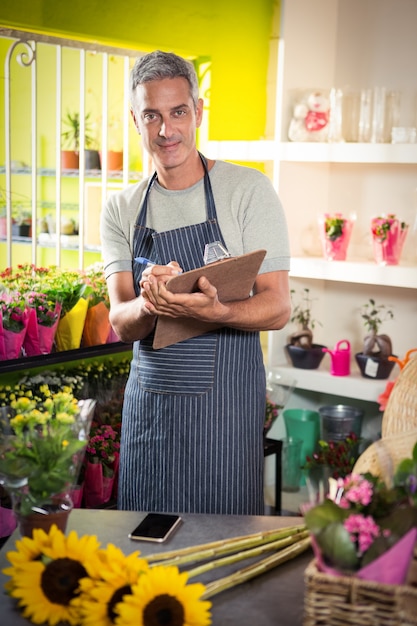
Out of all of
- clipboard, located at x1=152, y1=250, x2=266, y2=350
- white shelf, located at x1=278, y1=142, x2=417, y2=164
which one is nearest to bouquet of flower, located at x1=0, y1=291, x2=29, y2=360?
clipboard, located at x1=152, y1=250, x2=266, y2=350

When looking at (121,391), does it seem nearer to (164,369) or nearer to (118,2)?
(164,369)

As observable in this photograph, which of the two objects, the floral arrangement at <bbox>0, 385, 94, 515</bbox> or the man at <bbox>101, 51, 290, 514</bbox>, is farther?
the man at <bbox>101, 51, 290, 514</bbox>

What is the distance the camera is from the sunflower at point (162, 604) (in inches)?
51.4

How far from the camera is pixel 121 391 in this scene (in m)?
3.67

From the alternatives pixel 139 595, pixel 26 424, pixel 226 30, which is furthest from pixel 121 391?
pixel 139 595

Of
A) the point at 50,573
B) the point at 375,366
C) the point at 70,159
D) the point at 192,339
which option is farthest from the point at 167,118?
the point at 70,159

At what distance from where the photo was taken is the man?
2.37m

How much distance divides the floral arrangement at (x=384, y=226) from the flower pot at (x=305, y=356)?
2.14ft

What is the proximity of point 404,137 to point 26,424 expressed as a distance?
292cm

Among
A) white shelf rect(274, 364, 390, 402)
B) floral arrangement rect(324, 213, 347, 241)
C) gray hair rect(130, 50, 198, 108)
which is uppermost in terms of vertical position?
gray hair rect(130, 50, 198, 108)

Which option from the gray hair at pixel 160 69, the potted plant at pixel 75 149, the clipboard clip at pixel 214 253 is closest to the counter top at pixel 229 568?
the clipboard clip at pixel 214 253

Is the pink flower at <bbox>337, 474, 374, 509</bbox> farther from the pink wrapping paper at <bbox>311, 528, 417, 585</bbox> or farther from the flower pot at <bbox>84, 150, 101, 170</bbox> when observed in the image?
the flower pot at <bbox>84, 150, 101, 170</bbox>

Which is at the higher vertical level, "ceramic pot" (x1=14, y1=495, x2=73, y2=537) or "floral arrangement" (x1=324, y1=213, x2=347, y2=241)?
"floral arrangement" (x1=324, y1=213, x2=347, y2=241)

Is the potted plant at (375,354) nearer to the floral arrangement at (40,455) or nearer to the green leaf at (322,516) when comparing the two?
the floral arrangement at (40,455)
